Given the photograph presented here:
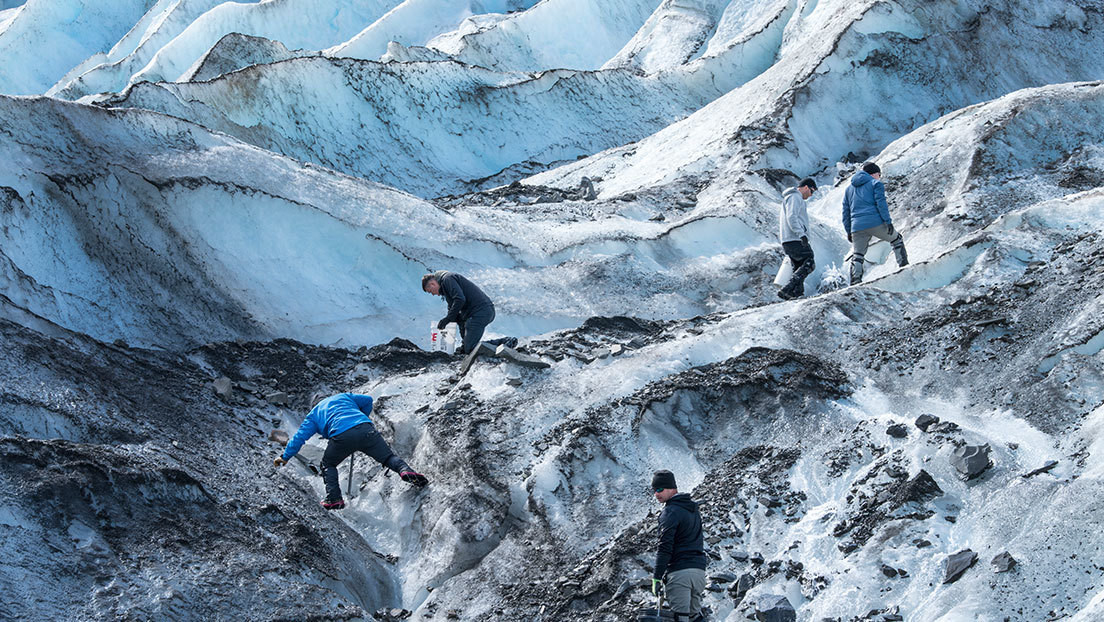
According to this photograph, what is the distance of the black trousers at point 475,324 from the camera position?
29.7 feet

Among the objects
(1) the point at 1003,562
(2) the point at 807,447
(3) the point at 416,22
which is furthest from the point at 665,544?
(3) the point at 416,22

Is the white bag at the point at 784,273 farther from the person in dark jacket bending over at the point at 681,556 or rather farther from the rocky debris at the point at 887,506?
the person in dark jacket bending over at the point at 681,556

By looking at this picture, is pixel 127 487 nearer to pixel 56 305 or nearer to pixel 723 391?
pixel 56 305

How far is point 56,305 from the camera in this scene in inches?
355

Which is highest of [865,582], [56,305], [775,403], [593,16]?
[593,16]

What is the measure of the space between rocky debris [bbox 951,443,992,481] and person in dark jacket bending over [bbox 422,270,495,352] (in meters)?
3.99

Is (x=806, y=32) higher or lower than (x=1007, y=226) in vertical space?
higher

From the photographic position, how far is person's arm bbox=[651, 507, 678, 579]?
5.66 meters

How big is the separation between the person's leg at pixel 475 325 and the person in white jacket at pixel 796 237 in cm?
323

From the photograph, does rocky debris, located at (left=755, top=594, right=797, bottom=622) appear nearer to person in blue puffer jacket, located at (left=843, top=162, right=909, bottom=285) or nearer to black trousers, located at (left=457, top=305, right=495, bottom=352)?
black trousers, located at (left=457, top=305, right=495, bottom=352)

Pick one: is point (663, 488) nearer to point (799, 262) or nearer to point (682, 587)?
point (682, 587)

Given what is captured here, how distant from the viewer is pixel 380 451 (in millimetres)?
7453

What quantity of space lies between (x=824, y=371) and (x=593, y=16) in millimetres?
22572

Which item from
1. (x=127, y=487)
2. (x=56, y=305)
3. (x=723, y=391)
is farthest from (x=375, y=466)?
(x=56, y=305)
